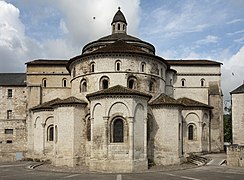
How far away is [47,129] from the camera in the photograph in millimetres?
37156

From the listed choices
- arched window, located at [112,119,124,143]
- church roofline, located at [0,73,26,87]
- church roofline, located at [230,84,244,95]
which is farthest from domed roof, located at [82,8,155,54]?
arched window, located at [112,119,124,143]

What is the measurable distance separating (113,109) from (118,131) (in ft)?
6.34

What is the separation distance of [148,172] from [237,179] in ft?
24.6

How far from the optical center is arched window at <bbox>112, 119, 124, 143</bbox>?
28109 mm

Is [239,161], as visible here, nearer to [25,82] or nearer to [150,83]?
[150,83]

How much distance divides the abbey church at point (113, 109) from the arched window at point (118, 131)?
3.3 inches

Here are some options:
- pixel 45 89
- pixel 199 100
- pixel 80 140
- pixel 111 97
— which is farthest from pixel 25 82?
pixel 199 100

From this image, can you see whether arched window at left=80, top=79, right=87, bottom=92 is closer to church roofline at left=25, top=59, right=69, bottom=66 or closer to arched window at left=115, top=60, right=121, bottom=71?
arched window at left=115, top=60, right=121, bottom=71

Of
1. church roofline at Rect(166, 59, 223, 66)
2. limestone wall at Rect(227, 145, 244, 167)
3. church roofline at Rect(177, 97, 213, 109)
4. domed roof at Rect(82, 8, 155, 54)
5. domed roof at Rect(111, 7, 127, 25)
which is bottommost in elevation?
limestone wall at Rect(227, 145, 244, 167)

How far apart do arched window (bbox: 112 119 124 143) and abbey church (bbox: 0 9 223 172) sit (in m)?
0.08

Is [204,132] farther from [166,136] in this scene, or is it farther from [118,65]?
[118,65]

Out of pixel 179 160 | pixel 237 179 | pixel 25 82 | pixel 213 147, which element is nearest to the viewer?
pixel 237 179

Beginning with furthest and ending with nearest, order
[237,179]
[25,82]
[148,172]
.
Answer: [25,82] → [148,172] → [237,179]

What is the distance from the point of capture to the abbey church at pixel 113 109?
2831cm
